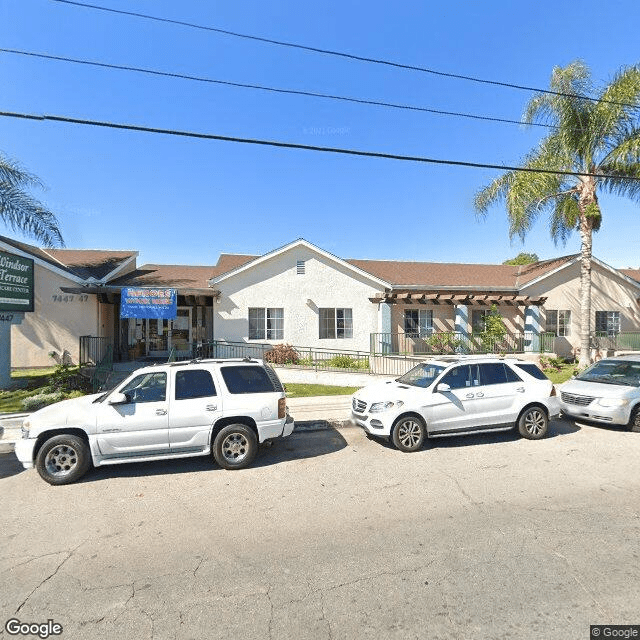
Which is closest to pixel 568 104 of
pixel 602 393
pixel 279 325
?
pixel 602 393

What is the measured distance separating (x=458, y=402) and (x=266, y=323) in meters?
10.9

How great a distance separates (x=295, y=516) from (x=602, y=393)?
7.47 metres

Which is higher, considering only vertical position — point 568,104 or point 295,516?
point 568,104

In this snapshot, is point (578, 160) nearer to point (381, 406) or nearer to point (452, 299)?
point (452, 299)

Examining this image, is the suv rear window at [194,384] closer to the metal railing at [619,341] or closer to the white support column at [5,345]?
the white support column at [5,345]

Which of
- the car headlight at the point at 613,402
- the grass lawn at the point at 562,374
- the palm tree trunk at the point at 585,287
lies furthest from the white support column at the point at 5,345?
the palm tree trunk at the point at 585,287

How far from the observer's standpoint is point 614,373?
9078 mm

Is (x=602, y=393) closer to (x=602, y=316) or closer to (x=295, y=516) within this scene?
(x=295, y=516)

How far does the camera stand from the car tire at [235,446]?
19.5 ft

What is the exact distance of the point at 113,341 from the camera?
56.6 feet

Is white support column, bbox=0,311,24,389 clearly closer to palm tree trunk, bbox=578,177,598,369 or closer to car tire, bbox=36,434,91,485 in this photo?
car tire, bbox=36,434,91,485

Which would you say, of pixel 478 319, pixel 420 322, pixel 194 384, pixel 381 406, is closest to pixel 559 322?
pixel 478 319

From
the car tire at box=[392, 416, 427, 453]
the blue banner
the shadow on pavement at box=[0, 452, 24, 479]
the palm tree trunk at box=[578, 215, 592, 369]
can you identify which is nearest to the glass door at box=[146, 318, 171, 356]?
the blue banner

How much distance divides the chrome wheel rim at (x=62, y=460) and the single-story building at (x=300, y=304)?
10143 millimetres
